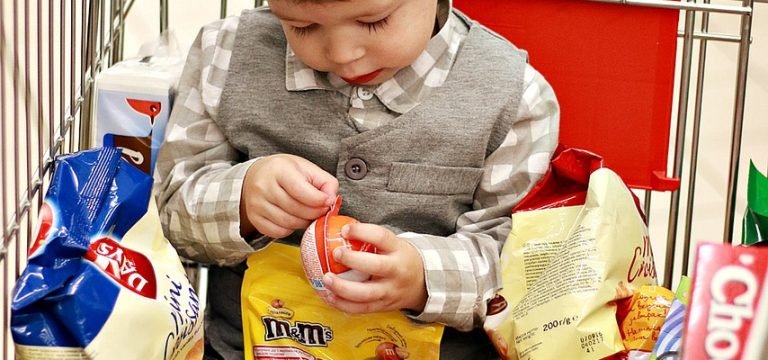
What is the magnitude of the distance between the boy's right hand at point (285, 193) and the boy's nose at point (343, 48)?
0.12 metres

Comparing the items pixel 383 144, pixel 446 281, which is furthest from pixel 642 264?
pixel 383 144

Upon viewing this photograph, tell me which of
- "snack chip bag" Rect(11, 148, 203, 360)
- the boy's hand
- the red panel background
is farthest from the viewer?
the red panel background

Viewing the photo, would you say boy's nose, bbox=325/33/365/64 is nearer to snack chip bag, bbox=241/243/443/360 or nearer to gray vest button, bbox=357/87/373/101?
gray vest button, bbox=357/87/373/101

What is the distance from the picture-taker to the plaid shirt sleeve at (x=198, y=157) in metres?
1.34

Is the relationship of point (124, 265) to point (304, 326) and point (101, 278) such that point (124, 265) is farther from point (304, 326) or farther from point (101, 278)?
point (304, 326)

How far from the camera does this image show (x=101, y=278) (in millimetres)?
1082

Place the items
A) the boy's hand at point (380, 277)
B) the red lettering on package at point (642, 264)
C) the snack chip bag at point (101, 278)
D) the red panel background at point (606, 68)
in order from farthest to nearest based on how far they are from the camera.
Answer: the red panel background at point (606, 68), the red lettering on package at point (642, 264), the boy's hand at point (380, 277), the snack chip bag at point (101, 278)

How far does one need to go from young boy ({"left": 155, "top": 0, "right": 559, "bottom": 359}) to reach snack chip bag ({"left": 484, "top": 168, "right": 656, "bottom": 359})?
0.04m

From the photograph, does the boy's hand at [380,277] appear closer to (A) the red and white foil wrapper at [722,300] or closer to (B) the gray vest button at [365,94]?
(B) the gray vest button at [365,94]

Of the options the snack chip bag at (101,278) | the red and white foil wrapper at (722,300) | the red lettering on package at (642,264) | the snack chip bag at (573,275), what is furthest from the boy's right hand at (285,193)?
the red and white foil wrapper at (722,300)

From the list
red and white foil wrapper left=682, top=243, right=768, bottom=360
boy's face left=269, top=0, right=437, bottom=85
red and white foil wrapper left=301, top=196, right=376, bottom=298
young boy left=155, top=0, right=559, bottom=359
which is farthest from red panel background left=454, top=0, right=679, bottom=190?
red and white foil wrapper left=682, top=243, right=768, bottom=360

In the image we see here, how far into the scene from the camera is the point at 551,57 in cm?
152

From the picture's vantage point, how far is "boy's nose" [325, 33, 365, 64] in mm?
1224

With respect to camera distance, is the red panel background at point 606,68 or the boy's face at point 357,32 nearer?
the boy's face at point 357,32
